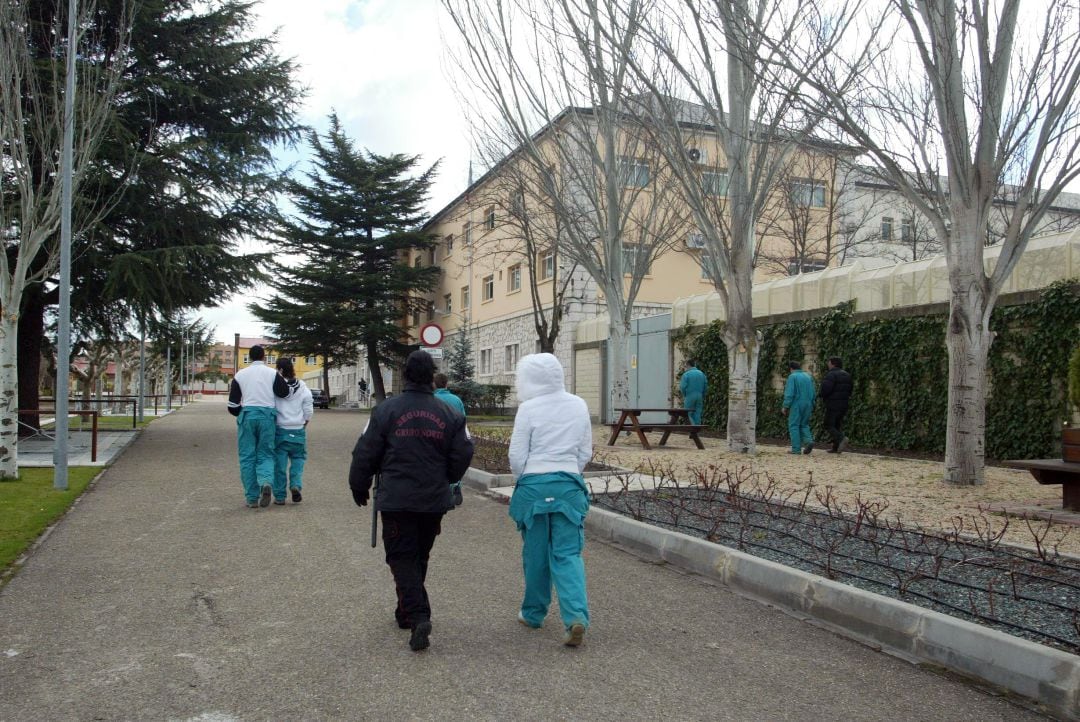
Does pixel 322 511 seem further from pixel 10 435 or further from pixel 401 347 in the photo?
pixel 401 347

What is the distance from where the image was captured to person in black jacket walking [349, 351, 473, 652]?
4594 mm

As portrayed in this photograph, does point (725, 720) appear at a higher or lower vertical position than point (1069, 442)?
lower

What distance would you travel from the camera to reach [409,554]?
15.2ft

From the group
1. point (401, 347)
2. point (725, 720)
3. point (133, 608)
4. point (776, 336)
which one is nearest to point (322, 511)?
point (133, 608)

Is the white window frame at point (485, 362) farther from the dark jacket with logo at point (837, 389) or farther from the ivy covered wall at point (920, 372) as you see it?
the dark jacket with logo at point (837, 389)

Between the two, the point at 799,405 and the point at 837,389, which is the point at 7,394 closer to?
the point at 799,405

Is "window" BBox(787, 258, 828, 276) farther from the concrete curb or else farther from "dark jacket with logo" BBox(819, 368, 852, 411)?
the concrete curb

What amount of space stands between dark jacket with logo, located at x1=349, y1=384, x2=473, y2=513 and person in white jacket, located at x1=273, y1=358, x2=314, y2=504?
5.10 meters

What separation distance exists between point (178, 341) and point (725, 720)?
62.9 feet

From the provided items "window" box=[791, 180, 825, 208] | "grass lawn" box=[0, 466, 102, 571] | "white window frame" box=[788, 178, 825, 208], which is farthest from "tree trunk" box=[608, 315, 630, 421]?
"grass lawn" box=[0, 466, 102, 571]

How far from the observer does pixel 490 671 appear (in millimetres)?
4195

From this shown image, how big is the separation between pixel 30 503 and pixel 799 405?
11365 millimetres

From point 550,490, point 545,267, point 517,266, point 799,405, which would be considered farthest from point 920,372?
point 517,266

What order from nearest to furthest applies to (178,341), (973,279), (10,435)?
(973,279)
(10,435)
(178,341)
